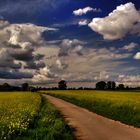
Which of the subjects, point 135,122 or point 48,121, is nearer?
point 48,121

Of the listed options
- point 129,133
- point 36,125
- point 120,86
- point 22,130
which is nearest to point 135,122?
point 129,133

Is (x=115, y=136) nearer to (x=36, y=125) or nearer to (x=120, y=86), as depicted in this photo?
(x=36, y=125)

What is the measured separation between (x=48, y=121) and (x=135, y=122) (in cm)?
788

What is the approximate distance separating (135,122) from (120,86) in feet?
523

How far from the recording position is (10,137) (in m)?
14.6

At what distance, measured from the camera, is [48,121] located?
22750mm

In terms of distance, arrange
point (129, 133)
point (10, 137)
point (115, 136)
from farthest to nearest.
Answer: point (129, 133)
point (115, 136)
point (10, 137)

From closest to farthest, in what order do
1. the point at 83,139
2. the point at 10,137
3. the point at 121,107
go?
the point at 10,137
the point at 83,139
the point at 121,107

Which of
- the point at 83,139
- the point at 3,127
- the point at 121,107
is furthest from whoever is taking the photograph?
the point at 121,107

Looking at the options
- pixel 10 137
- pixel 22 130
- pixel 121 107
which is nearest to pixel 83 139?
pixel 22 130

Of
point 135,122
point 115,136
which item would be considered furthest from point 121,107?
point 115,136

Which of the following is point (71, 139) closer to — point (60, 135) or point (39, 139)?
point (60, 135)

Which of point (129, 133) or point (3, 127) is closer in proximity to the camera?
point (3, 127)

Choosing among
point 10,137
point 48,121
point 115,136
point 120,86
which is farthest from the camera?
point 120,86
